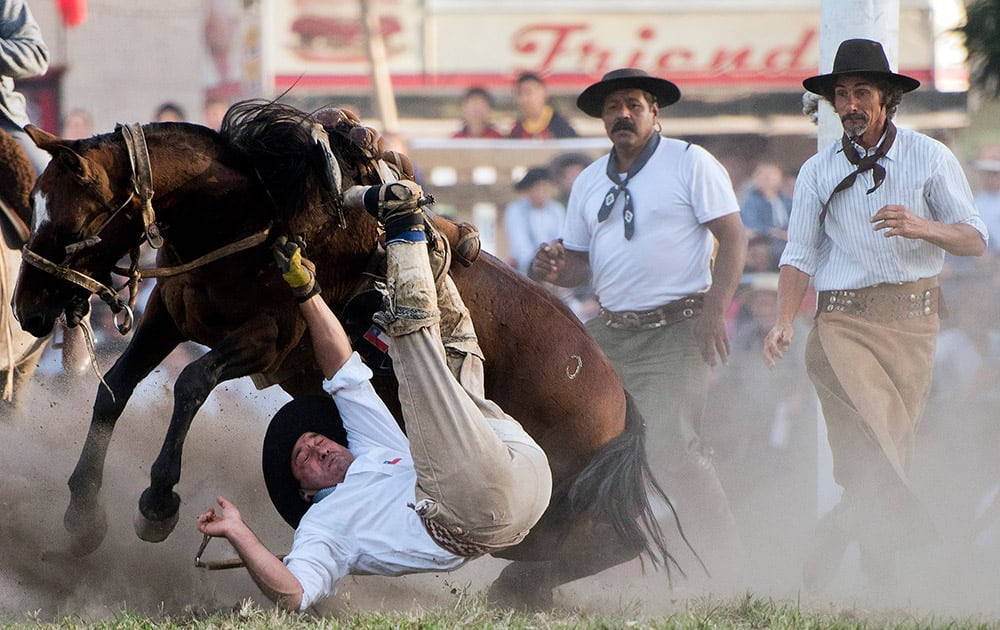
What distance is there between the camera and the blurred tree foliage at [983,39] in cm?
1305

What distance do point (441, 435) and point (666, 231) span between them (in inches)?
100

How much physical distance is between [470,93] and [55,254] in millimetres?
7907

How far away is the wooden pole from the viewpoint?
1307cm

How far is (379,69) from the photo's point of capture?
13664mm

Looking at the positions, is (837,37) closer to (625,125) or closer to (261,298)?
(625,125)

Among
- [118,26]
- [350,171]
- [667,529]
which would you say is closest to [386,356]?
[350,171]

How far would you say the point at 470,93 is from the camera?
1138 centimetres

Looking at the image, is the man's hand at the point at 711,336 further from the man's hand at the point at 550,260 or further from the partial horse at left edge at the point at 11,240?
the partial horse at left edge at the point at 11,240

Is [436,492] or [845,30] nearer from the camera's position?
[436,492]

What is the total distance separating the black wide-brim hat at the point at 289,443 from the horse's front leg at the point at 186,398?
334 millimetres

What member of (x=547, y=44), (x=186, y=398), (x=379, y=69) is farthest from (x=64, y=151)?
(x=547, y=44)

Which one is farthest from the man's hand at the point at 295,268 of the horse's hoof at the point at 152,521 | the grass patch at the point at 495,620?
the grass patch at the point at 495,620

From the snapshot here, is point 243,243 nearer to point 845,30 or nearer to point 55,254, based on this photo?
point 55,254

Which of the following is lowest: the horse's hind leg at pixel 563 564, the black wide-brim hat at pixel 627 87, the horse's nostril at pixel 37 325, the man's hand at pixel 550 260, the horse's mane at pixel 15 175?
the horse's hind leg at pixel 563 564
